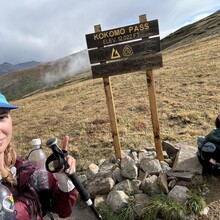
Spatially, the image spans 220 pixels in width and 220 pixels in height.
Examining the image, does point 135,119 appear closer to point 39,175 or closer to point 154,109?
point 154,109

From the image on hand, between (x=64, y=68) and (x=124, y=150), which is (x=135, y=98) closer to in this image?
(x=124, y=150)

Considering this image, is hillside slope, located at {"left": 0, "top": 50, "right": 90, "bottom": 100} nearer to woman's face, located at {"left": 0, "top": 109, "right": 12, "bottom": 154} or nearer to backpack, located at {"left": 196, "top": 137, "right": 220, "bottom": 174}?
backpack, located at {"left": 196, "top": 137, "right": 220, "bottom": 174}

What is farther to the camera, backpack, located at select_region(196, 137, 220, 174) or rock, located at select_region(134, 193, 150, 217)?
backpack, located at select_region(196, 137, 220, 174)

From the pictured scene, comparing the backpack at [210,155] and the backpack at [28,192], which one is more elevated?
the backpack at [28,192]

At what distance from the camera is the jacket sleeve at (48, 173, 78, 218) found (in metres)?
2.62

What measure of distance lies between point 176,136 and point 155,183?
3.15m

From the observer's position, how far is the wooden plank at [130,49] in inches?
244

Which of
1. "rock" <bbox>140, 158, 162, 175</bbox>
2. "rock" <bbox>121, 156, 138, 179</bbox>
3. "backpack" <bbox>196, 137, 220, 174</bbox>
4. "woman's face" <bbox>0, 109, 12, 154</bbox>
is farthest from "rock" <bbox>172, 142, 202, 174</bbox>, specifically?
"woman's face" <bbox>0, 109, 12, 154</bbox>

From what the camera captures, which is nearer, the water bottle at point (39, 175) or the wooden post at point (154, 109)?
the water bottle at point (39, 175)

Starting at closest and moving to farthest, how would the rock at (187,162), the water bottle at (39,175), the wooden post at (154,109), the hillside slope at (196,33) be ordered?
the water bottle at (39,175) < the rock at (187,162) < the wooden post at (154,109) < the hillside slope at (196,33)

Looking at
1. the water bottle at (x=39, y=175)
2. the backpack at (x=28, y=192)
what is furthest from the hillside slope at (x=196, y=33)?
the backpack at (x=28, y=192)

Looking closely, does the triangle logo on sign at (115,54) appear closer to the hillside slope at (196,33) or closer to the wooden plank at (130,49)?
the wooden plank at (130,49)

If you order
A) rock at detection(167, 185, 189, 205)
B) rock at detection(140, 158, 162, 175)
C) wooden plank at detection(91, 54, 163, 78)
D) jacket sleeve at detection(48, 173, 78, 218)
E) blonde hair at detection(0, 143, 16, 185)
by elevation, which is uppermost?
wooden plank at detection(91, 54, 163, 78)

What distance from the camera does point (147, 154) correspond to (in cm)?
697
